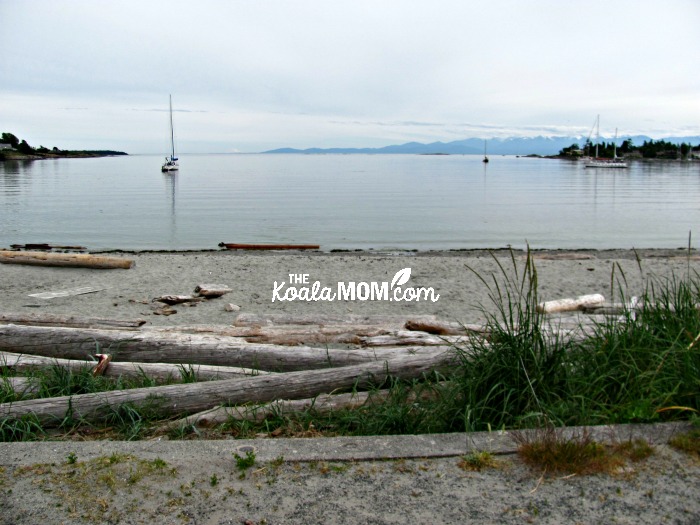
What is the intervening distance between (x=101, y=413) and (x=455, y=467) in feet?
7.74

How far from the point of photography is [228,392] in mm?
4168

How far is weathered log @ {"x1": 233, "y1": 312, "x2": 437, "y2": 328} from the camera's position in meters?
7.18

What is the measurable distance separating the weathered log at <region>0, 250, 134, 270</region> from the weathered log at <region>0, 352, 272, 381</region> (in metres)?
8.81

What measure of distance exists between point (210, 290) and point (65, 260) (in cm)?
517

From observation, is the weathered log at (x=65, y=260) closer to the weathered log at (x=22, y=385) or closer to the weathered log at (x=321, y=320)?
the weathered log at (x=321, y=320)

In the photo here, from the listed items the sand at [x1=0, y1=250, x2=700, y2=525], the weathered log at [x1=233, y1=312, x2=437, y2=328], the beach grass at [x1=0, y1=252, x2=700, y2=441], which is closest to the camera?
the sand at [x1=0, y1=250, x2=700, y2=525]

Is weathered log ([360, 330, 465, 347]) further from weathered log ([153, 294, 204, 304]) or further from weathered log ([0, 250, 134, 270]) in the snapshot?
weathered log ([0, 250, 134, 270])

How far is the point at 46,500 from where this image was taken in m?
2.88

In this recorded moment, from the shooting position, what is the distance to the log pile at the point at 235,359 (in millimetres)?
4086

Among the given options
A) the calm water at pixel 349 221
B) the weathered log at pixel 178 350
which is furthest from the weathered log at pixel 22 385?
the calm water at pixel 349 221

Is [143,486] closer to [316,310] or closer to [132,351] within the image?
[132,351]

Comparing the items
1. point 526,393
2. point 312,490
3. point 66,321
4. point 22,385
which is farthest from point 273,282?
point 312,490

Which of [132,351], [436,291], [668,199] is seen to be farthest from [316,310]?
[668,199]

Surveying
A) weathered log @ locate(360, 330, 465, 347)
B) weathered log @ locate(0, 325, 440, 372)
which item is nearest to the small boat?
weathered log @ locate(360, 330, 465, 347)
